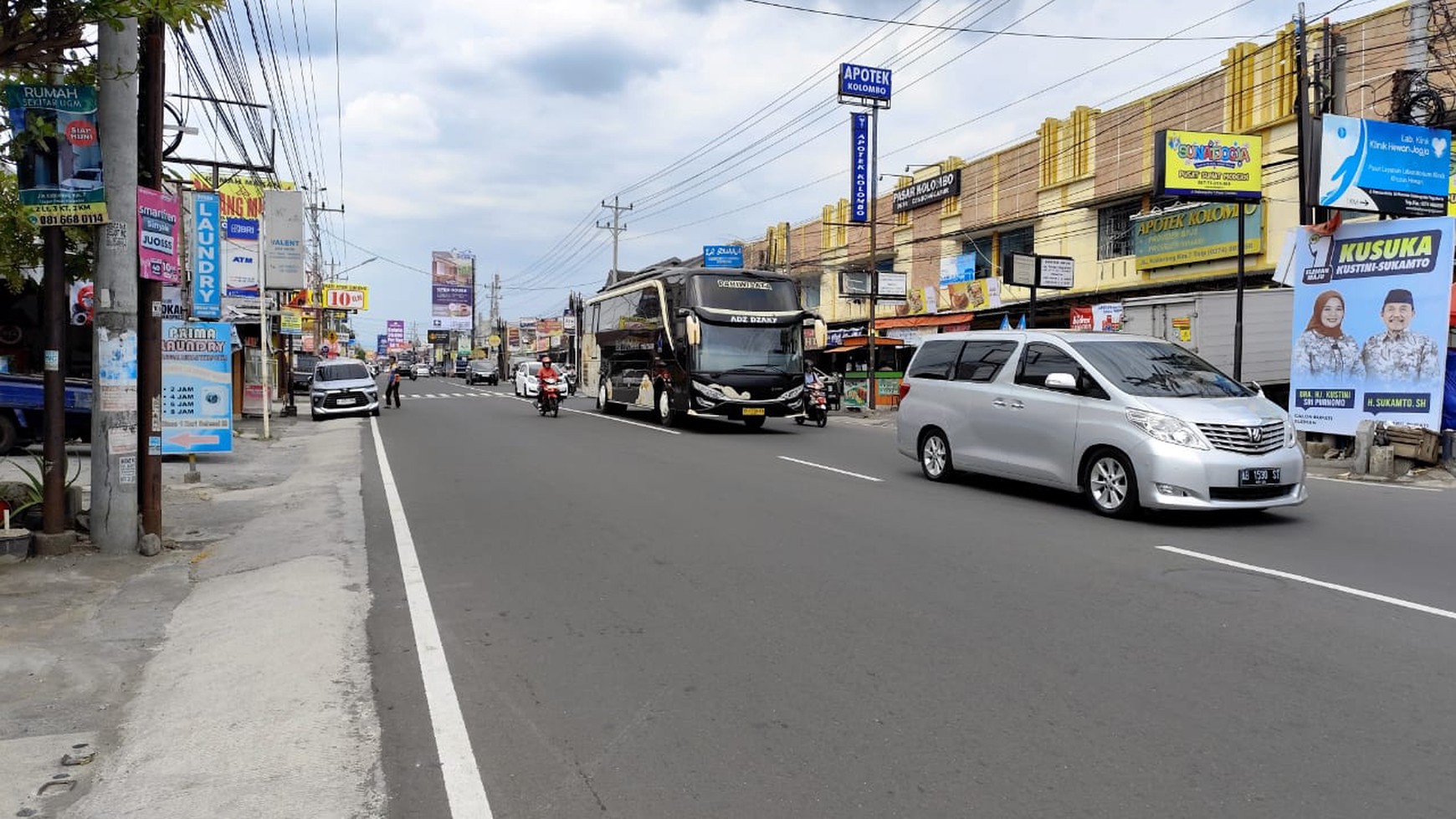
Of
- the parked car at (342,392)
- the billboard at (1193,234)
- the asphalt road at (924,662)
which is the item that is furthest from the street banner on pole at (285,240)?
the billboard at (1193,234)

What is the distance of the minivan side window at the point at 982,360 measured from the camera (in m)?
11.2

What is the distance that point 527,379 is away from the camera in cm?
4188

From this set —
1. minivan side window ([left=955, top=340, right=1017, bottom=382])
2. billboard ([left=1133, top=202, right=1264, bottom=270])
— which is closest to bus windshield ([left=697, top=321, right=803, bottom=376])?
minivan side window ([left=955, top=340, right=1017, bottom=382])

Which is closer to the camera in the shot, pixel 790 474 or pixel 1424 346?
pixel 790 474

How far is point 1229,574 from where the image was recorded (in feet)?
22.7

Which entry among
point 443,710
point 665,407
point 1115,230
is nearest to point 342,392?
point 665,407

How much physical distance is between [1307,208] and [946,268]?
1810 cm

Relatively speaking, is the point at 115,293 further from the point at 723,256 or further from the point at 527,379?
the point at 723,256

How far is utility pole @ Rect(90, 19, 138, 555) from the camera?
7.54m

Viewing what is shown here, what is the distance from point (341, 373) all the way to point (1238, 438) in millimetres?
25797

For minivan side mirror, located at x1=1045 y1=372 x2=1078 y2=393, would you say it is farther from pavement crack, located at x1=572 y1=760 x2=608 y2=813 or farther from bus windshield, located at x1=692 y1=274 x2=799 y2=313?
bus windshield, located at x1=692 y1=274 x2=799 y2=313

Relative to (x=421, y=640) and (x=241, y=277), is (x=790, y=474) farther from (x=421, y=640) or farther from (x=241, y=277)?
(x=241, y=277)

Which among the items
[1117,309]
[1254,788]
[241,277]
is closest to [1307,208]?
[1117,309]

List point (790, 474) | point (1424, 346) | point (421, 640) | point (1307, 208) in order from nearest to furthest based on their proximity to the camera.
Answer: point (421, 640), point (790, 474), point (1424, 346), point (1307, 208)
